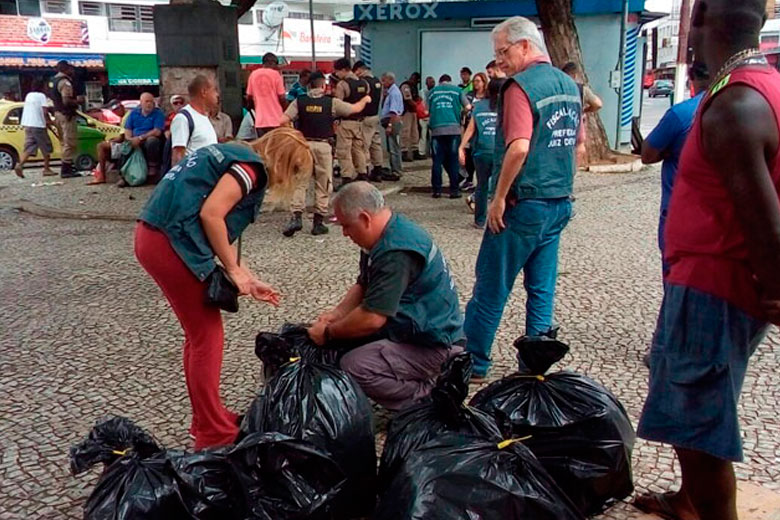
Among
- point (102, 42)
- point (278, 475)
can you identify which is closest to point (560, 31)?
point (278, 475)

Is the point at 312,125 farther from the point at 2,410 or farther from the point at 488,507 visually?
the point at 488,507

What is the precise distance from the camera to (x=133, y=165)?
1178cm

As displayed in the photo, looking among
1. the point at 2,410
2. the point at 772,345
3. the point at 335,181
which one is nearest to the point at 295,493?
the point at 2,410

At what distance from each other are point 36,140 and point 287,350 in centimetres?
1278

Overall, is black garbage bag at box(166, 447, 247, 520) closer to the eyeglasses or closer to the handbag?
the handbag

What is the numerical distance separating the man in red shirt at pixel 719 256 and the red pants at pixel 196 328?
5.98 feet

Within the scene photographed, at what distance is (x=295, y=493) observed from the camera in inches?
94.0

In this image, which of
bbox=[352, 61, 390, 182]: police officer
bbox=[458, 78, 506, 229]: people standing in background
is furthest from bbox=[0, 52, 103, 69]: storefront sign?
bbox=[458, 78, 506, 229]: people standing in background

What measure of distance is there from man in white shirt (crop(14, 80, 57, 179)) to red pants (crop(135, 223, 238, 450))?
39.7 ft

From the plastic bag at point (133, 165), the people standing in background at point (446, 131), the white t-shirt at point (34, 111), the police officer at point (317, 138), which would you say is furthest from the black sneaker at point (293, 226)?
the white t-shirt at point (34, 111)

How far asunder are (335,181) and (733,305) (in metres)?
10.1

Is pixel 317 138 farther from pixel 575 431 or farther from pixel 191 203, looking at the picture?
pixel 575 431

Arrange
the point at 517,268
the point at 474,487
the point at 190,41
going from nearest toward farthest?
the point at 474,487
the point at 517,268
the point at 190,41

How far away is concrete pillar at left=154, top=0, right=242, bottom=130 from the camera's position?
1159 centimetres
